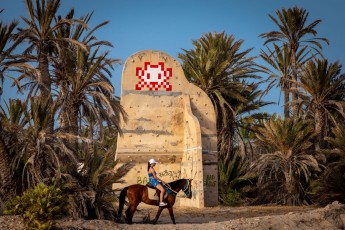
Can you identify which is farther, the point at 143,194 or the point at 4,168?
the point at 143,194

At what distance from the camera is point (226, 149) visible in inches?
1436

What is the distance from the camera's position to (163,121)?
95.3ft

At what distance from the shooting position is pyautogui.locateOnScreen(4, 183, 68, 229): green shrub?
14781 mm

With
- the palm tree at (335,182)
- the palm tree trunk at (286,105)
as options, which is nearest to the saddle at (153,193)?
the palm tree at (335,182)

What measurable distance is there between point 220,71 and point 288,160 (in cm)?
741

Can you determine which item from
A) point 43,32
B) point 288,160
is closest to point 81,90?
point 43,32

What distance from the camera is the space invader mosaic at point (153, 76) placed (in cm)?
2909

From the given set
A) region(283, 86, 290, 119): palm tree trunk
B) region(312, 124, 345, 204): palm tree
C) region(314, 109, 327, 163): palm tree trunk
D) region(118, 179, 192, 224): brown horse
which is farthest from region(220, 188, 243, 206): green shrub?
region(118, 179, 192, 224): brown horse

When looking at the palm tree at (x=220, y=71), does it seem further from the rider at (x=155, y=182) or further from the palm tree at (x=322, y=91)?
the rider at (x=155, y=182)

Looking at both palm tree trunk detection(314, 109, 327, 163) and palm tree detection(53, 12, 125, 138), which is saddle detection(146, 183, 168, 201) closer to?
palm tree detection(53, 12, 125, 138)

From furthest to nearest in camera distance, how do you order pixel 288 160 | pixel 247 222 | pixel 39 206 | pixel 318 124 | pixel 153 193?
pixel 318 124 < pixel 288 160 < pixel 153 193 < pixel 247 222 < pixel 39 206

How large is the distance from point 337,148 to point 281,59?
17810mm

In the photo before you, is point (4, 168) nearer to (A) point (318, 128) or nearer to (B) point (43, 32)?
(B) point (43, 32)

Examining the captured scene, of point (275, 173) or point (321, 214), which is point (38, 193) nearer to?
point (321, 214)
